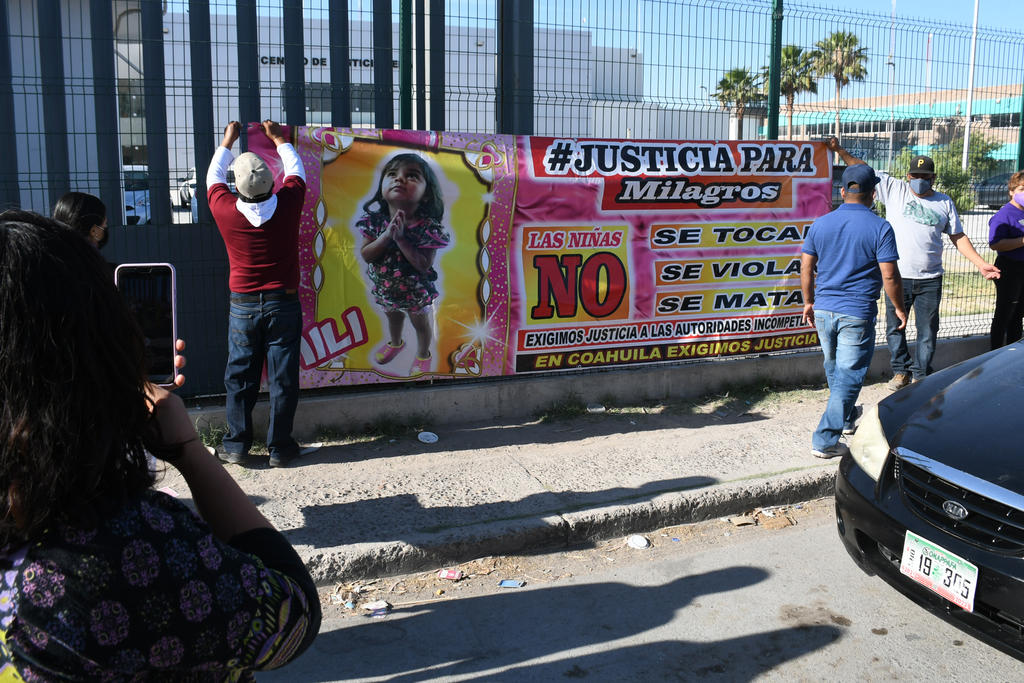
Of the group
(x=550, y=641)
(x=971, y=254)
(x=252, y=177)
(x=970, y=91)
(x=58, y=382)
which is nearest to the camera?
(x=58, y=382)

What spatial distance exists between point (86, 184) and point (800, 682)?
5.22 meters

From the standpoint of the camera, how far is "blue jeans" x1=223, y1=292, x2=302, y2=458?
5.34 meters

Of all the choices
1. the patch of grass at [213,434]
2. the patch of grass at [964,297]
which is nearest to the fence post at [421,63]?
the patch of grass at [213,434]

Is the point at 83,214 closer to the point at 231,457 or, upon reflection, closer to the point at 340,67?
the point at 231,457

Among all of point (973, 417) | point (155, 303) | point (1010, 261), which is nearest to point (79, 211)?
point (155, 303)

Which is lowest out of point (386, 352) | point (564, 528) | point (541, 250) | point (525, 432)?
point (564, 528)

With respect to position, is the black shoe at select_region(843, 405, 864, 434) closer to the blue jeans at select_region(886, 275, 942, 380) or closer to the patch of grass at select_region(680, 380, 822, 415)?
the patch of grass at select_region(680, 380, 822, 415)

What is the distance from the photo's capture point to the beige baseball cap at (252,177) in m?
5.11

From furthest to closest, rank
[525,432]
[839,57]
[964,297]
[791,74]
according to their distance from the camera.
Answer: [964,297] < [791,74] < [839,57] < [525,432]

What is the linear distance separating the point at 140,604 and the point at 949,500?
324 cm

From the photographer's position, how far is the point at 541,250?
6.66m

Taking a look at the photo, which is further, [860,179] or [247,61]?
[247,61]

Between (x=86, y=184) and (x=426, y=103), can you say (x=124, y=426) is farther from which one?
(x=426, y=103)

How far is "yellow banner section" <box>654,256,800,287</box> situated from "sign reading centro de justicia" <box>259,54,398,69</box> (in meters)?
2.74
